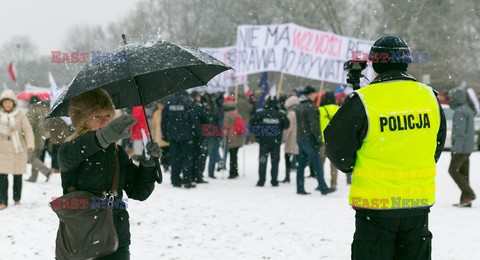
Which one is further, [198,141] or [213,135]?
[213,135]

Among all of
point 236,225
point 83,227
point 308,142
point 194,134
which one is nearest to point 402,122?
point 83,227

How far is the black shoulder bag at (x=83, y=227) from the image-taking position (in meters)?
3.28

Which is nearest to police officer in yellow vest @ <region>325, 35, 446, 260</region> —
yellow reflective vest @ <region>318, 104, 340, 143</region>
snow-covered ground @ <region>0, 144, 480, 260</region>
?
snow-covered ground @ <region>0, 144, 480, 260</region>

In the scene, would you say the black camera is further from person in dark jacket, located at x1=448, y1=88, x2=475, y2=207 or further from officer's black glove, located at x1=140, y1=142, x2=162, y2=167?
person in dark jacket, located at x1=448, y1=88, x2=475, y2=207

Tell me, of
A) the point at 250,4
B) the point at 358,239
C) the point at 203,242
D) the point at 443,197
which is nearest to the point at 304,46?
the point at 443,197

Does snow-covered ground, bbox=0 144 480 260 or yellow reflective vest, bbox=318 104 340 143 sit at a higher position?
yellow reflective vest, bbox=318 104 340 143

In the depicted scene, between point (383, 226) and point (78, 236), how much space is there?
172cm

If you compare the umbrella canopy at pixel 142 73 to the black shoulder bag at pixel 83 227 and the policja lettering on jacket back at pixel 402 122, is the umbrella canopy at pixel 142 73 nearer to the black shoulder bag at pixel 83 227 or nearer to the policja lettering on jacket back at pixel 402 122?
the black shoulder bag at pixel 83 227

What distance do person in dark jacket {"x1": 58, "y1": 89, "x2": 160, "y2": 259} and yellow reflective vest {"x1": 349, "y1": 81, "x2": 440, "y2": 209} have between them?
4.13 ft

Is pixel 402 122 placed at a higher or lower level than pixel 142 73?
lower

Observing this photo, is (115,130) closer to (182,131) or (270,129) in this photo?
(182,131)

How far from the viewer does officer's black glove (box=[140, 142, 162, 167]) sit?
11.5 feet

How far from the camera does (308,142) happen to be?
1118 cm

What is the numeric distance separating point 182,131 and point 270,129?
1815mm
